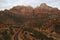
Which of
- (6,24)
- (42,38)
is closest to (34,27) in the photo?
(42,38)

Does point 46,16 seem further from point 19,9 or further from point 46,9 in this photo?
point 19,9

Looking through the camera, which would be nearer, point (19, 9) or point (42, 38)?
point (42, 38)

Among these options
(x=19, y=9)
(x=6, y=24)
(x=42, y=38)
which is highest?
(x=19, y=9)

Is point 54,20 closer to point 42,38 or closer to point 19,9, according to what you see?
point 42,38

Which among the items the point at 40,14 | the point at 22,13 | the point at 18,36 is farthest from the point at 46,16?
the point at 18,36

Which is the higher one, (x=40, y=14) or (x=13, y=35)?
(x=40, y=14)

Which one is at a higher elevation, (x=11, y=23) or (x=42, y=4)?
(x=42, y=4)
